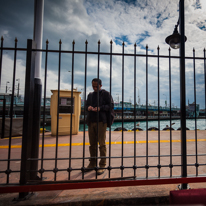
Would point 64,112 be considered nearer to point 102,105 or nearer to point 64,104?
point 64,104

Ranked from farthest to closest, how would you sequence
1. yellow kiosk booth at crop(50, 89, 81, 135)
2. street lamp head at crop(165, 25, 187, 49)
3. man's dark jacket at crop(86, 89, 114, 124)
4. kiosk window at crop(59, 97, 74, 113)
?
kiosk window at crop(59, 97, 74, 113) < yellow kiosk booth at crop(50, 89, 81, 135) < man's dark jacket at crop(86, 89, 114, 124) < street lamp head at crop(165, 25, 187, 49)

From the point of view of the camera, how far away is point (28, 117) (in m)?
1.97

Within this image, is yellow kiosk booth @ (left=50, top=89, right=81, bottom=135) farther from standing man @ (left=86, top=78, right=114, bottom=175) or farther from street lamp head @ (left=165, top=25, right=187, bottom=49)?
street lamp head @ (left=165, top=25, right=187, bottom=49)

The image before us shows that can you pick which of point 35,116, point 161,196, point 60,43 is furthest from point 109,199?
point 60,43

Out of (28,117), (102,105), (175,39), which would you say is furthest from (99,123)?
(175,39)

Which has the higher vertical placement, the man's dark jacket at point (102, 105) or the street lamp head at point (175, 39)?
the street lamp head at point (175, 39)

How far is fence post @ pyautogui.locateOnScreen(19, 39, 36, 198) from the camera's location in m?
1.92

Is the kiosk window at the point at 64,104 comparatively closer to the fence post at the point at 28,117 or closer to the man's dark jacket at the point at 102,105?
A: the man's dark jacket at the point at 102,105

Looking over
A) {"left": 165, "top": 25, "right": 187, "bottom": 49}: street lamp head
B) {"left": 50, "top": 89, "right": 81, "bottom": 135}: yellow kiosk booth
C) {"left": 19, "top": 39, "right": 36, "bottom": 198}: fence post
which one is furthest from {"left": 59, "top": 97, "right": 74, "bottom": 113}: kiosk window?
{"left": 165, "top": 25, "right": 187, "bottom": 49}: street lamp head

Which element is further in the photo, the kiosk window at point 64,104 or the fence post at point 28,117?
the kiosk window at point 64,104

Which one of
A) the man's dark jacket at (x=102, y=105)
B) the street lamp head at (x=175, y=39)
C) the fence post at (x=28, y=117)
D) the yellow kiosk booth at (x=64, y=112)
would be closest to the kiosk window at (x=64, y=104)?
the yellow kiosk booth at (x=64, y=112)

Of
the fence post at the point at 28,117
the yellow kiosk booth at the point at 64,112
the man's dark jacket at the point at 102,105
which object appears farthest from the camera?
the yellow kiosk booth at the point at 64,112

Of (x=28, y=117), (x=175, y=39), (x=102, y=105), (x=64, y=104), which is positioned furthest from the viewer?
(x=64, y=104)

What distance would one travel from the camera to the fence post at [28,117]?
1.92m
